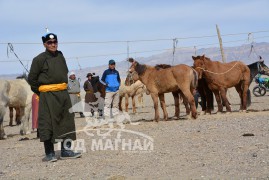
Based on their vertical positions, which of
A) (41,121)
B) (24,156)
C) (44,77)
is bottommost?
(24,156)

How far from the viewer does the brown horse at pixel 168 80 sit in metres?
13.3

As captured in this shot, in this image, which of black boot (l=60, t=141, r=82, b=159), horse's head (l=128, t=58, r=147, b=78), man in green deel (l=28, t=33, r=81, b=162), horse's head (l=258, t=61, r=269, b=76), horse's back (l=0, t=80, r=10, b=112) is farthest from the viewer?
horse's head (l=258, t=61, r=269, b=76)

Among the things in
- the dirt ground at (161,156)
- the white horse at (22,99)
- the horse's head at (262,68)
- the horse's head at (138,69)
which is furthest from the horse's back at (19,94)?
the horse's head at (262,68)

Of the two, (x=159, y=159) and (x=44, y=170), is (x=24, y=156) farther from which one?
(x=159, y=159)

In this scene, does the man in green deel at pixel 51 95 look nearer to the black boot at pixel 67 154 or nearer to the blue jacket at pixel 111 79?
the black boot at pixel 67 154

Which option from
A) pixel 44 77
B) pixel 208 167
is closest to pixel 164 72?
pixel 44 77

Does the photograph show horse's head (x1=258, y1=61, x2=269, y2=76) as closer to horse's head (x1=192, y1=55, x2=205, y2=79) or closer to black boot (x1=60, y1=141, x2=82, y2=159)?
horse's head (x1=192, y1=55, x2=205, y2=79)

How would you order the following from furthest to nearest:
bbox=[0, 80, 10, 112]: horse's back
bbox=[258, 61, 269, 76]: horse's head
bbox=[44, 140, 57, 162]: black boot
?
bbox=[258, 61, 269, 76]: horse's head, bbox=[0, 80, 10, 112]: horse's back, bbox=[44, 140, 57, 162]: black boot

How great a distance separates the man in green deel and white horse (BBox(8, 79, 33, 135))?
606 cm

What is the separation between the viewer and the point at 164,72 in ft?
45.2

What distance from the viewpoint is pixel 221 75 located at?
14.6m

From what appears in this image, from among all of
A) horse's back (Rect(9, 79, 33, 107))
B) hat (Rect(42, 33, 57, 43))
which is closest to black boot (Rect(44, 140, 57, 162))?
hat (Rect(42, 33, 57, 43))

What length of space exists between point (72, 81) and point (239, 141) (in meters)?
11.5

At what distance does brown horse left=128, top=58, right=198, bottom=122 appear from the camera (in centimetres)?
1330
